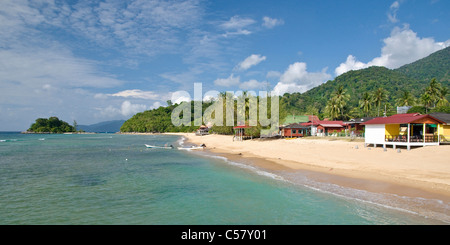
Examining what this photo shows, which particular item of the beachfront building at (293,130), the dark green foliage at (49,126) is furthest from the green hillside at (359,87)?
the beachfront building at (293,130)

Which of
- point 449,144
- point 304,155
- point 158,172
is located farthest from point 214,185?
point 449,144

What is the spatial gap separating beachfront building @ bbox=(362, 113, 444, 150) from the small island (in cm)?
21512

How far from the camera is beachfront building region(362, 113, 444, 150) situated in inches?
967

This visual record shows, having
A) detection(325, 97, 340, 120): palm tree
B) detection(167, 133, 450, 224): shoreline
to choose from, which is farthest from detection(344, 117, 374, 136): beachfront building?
detection(167, 133, 450, 224): shoreline

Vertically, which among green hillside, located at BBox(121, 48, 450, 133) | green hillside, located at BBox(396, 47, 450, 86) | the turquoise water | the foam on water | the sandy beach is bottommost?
the turquoise water

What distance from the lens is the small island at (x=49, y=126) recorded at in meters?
190

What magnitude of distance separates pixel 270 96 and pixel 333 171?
3452 centimetres

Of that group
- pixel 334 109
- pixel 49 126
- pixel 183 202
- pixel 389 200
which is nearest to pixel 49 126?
pixel 49 126

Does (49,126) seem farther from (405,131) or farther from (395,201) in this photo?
(395,201)

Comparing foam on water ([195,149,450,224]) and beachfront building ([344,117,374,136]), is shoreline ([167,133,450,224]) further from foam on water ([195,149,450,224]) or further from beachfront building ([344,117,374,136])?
beachfront building ([344,117,374,136])

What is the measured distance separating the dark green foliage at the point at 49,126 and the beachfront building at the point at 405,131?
215 m
